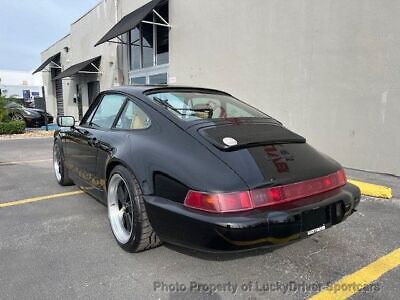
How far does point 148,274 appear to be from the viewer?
101 inches

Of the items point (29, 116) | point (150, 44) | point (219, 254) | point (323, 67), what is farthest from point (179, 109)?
point (29, 116)

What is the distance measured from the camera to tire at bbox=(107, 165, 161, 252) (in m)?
2.61

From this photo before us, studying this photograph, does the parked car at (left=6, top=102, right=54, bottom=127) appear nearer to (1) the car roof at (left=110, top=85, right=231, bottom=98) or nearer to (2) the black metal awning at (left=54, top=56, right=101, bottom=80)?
(2) the black metal awning at (left=54, top=56, right=101, bottom=80)

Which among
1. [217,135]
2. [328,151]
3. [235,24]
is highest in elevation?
[235,24]

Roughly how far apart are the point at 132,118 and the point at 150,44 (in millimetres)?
10748

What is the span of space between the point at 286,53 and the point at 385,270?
5295 mm

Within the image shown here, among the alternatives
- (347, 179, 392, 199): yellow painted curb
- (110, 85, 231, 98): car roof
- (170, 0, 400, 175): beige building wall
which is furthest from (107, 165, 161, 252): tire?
(170, 0, 400, 175): beige building wall

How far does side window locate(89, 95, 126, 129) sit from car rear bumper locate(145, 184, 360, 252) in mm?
1354

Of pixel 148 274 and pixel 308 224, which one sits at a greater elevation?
pixel 308 224

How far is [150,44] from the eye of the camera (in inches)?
517

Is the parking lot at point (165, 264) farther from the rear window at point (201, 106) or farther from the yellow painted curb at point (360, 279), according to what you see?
the rear window at point (201, 106)

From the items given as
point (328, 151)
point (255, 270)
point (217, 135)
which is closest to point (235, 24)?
point (328, 151)

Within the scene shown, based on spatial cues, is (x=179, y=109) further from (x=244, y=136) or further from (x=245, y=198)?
(x=245, y=198)

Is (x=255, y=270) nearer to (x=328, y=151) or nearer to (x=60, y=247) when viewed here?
(x=60, y=247)
